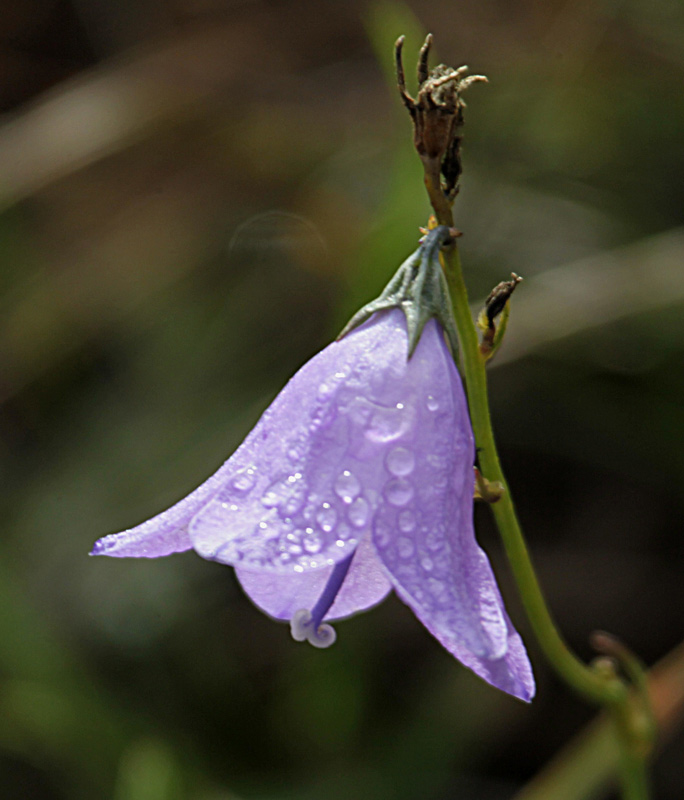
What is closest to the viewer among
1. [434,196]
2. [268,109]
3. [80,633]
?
[434,196]

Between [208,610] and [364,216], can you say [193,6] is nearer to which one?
→ [364,216]

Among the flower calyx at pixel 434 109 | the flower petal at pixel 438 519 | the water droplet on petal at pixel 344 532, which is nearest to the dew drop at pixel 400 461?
the flower petal at pixel 438 519

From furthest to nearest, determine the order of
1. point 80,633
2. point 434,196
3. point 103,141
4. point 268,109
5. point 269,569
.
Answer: point 268,109 < point 103,141 < point 80,633 < point 434,196 < point 269,569

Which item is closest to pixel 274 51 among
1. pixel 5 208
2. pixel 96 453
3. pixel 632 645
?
pixel 5 208

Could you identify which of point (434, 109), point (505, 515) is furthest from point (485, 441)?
point (434, 109)

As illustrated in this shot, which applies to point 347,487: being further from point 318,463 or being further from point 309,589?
point 309,589

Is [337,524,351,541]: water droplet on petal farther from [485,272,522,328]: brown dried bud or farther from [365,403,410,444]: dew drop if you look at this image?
[485,272,522,328]: brown dried bud

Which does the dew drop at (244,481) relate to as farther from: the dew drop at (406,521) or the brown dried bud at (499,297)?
the brown dried bud at (499,297)
